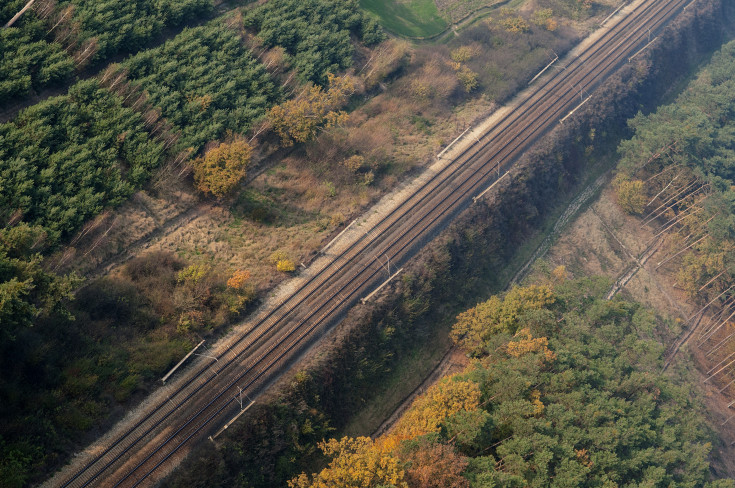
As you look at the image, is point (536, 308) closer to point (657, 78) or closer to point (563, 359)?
point (563, 359)

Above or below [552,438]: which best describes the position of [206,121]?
above

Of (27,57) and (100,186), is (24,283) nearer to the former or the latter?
(100,186)

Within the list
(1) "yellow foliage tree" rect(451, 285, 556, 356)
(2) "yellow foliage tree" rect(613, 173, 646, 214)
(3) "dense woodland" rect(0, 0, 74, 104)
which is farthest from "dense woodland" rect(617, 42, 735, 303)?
(3) "dense woodland" rect(0, 0, 74, 104)

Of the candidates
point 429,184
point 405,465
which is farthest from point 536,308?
point 405,465

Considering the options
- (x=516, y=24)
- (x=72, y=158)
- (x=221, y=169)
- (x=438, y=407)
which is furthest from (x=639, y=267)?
(x=72, y=158)

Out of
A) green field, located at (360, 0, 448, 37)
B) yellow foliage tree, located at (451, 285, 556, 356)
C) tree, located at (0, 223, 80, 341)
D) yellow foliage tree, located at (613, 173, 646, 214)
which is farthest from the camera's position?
green field, located at (360, 0, 448, 37)

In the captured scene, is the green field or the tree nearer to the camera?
the tree

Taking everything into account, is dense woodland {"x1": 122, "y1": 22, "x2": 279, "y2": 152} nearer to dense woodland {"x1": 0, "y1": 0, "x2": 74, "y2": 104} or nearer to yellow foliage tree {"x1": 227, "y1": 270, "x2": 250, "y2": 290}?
dense woodland {"x1": 0, "y1": 0, "x2": 74, "y2": 104}
